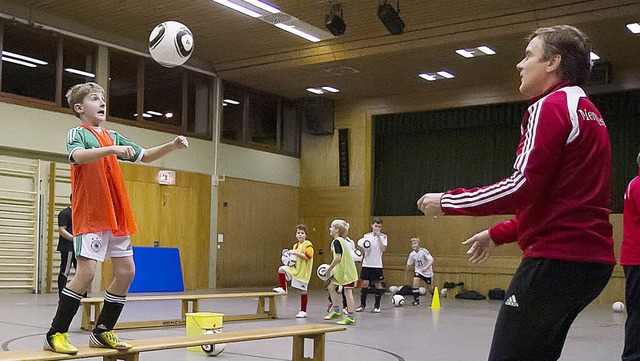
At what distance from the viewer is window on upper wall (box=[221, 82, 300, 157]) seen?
1988 cm

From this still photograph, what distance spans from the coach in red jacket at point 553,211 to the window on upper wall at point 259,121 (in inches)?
684

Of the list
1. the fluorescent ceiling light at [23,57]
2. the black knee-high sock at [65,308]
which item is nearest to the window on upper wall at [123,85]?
the fluorescent ceiling light at [23,57]

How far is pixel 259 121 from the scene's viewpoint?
21.0 meters

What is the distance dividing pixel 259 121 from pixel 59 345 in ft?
55.2

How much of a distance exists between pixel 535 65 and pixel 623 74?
643 inches

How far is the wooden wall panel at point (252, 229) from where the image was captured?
1944 centimetres

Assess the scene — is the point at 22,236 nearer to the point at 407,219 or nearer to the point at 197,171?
the point at 197,171

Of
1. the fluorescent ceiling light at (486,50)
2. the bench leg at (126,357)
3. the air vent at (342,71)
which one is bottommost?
the bench leg at (126,357)

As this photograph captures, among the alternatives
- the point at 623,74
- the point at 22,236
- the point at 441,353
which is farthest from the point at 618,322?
the point at 22,236

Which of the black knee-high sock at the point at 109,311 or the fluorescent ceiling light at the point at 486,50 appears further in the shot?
the fluorescent ceiling light at the point at 486,50

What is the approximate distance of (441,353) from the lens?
24.0 ft

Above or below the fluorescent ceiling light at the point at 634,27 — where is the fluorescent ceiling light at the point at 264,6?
above

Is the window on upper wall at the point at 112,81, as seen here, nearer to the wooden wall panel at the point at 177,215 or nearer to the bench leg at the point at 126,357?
the wooden wall panel at the point at 177,215

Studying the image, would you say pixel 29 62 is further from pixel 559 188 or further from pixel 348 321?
pixel 559 188
